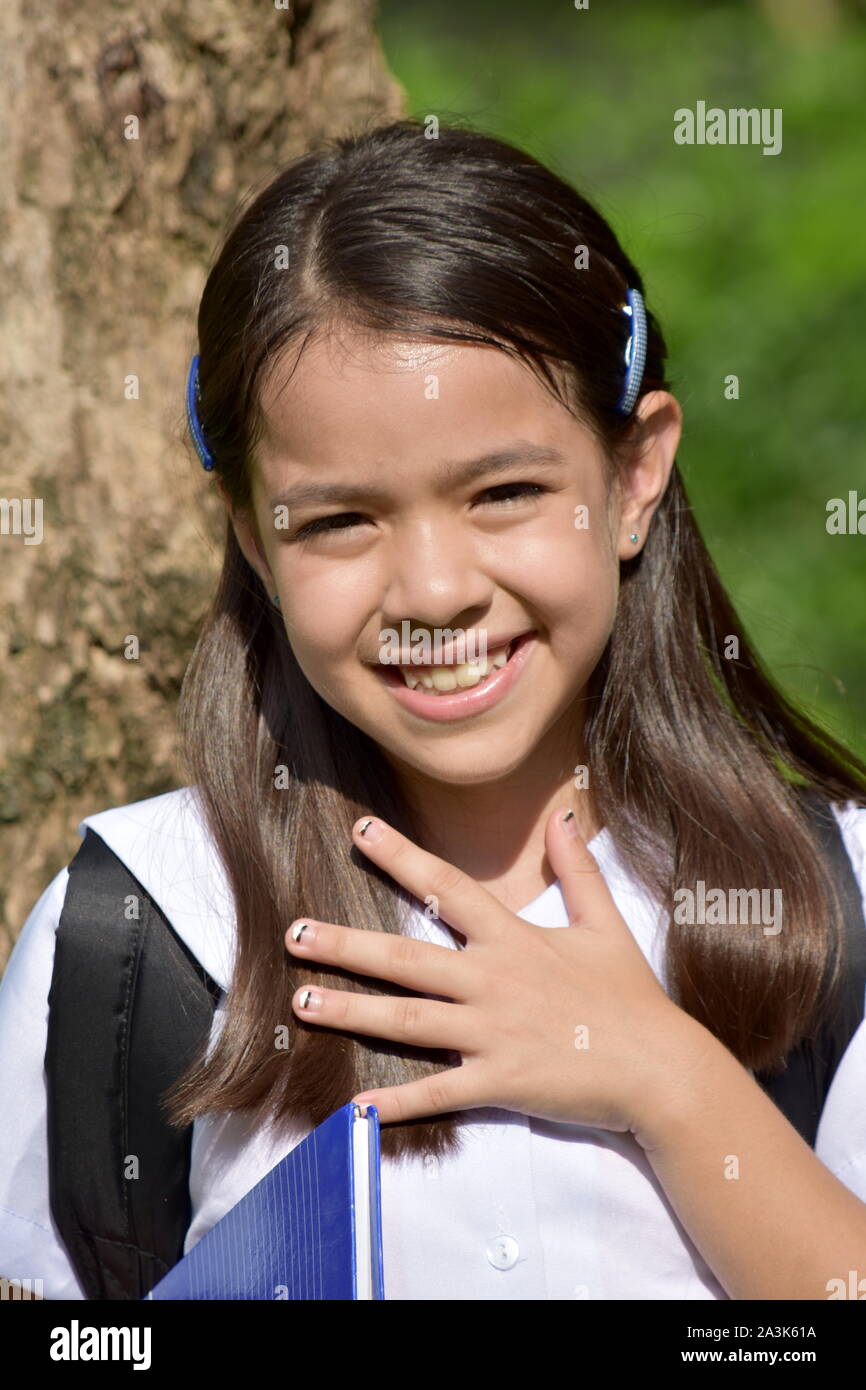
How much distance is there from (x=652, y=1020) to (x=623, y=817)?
0.32 meters

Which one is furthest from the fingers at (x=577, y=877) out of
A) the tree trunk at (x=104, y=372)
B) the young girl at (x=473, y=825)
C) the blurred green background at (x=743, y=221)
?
the blurred green background at (x=743, y=221)

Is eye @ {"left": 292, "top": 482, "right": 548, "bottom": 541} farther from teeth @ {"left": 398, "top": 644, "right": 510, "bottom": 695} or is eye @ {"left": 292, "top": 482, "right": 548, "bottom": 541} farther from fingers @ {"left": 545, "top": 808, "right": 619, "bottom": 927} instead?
fingers @ {"left": 545, "top": 808, "right": 619, "bottom": 927}

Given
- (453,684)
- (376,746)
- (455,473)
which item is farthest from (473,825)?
(455,473)

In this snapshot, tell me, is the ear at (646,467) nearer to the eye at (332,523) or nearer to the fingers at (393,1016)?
the eye at (332,523)

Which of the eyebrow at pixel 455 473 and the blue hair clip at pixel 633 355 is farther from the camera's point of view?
the blue hair clip at pixel 633 355

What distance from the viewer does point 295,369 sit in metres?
1.74

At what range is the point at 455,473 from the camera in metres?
1.68

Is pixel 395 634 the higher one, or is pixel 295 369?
pixel 295 369

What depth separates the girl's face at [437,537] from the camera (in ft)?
5.50

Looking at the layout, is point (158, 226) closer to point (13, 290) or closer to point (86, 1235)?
point (13, 290)

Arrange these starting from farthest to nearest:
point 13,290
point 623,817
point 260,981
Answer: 1. point 13,290
2. point 623,817
3. point 260,981

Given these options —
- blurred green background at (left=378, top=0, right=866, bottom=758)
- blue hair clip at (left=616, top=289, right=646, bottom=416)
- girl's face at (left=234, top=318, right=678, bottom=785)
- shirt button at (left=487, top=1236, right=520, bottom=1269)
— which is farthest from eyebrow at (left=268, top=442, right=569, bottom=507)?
blurred green background at (left=378, top=0, right=866, bottom=758)
